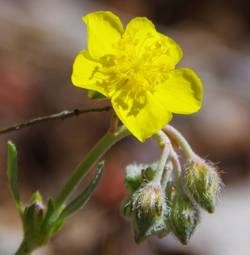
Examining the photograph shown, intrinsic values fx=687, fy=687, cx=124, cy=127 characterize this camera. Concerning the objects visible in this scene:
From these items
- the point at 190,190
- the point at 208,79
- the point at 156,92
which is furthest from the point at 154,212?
the point at 208,79

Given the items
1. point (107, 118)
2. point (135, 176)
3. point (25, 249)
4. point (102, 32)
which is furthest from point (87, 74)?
point (107, 118)

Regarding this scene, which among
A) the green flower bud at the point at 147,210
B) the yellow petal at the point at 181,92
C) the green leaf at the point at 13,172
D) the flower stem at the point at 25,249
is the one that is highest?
the yellow petal at the point at 181,92

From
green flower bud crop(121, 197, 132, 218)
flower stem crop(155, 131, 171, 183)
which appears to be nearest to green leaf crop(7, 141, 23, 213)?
green flower bud crop(121, 197, 132, 218)

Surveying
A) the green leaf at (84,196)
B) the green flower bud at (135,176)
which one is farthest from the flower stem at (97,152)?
the green flower bud at (135,176)

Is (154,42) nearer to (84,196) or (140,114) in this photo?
(140,114)

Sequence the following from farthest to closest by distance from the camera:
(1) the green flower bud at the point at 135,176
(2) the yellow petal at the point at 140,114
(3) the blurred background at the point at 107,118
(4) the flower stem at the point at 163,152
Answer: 1. (3) the blurred background at the point at 107,118
2. (1) the green flower bud at the point at 135,176
3. (4) the flower stem at the point at 163,152
4. (2) the yellow petal at the point at 140,114

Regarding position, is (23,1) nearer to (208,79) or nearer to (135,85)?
(208,79)

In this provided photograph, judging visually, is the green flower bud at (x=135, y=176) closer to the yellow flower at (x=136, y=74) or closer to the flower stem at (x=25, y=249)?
the yellow flower at (x=136, y=74)
